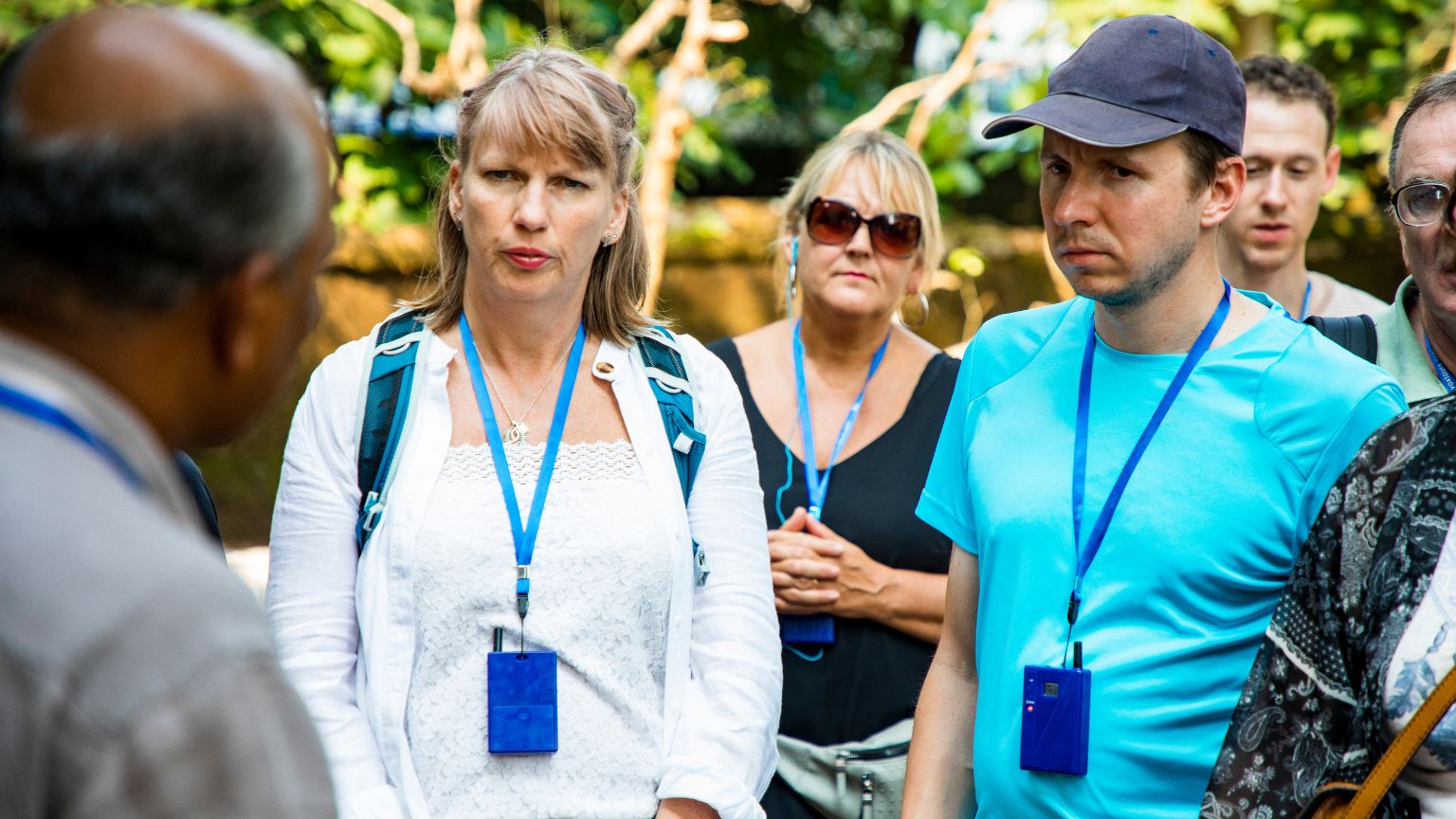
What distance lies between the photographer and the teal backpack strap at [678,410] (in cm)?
254

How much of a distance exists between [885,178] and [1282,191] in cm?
111

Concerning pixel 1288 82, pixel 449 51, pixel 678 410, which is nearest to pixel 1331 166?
pixel 1288 82

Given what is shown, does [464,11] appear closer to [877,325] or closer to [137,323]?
[877,325]

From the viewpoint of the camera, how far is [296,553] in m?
2.37

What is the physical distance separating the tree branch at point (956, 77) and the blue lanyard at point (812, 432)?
337 centimetres

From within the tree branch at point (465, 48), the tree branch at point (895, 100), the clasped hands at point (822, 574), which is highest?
the tree branch at point (465, 48)

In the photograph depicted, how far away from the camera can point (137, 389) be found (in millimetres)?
1084

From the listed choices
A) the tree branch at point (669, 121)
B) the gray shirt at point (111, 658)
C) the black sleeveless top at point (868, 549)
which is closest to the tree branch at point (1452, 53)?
the tree branch at point (669, 121)

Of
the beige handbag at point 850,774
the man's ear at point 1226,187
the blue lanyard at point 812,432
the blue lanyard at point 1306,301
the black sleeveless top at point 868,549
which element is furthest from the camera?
the blue lanyard at point 1306,301

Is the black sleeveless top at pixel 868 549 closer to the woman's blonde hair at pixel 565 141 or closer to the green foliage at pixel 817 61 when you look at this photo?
the woman's blonde hair at pixel 565 141

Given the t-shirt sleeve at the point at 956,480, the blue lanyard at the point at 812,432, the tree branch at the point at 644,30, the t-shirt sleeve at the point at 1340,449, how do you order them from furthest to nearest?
1. the tree branch at the point at 644,30
2. the blue lanyard at the point at 812,432
3. the t-shirt sleeve at the point at 956,480
4. the t-shirt sleeve at the point at 1340,449

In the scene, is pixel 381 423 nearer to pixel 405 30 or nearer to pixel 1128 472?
pixel 1128 472

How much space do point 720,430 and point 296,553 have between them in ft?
2.55

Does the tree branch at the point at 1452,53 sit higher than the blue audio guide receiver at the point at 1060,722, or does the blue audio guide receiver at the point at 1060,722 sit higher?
the tree branch at the point at 1452,53
